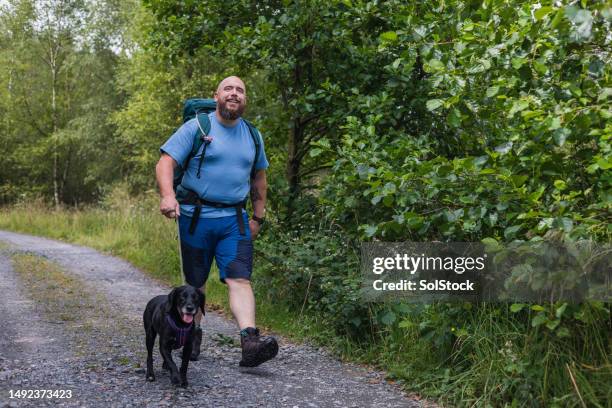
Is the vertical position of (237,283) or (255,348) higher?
(237,283)

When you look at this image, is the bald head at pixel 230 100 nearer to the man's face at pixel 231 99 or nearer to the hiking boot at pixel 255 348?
the man's face at pixel 231 99

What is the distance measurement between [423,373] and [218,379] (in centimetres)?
146

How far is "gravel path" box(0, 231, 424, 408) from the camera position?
4324mm

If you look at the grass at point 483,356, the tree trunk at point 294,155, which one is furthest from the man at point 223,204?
the tree trunk at point 294,155

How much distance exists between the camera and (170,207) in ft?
15.5

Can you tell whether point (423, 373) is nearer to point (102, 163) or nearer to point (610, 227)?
point (610, 227)

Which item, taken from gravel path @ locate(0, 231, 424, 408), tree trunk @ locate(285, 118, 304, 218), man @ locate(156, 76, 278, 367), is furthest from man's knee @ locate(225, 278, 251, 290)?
tree trunk @ locate(285, 118, 304, 218)

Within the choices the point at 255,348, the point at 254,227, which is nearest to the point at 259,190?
the point at 254,227

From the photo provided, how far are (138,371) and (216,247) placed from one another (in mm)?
1086

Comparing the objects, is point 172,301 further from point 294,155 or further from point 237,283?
point 294,155

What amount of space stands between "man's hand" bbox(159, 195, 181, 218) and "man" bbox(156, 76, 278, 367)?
0.27 feet

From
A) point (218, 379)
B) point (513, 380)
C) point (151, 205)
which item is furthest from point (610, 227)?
point (151, 205)

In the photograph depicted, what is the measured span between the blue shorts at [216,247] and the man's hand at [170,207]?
1.10 ft

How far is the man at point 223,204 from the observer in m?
4.93
